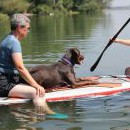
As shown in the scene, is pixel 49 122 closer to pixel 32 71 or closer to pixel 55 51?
pixel 32 71

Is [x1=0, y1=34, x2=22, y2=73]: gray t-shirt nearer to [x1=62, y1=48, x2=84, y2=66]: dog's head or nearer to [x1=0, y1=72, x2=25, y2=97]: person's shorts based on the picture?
[x1=0, y1=72, x2=25, y2=97]: person's shorts

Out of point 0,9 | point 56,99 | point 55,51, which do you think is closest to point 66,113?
point 56,99

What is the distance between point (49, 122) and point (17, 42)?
149 centimetres

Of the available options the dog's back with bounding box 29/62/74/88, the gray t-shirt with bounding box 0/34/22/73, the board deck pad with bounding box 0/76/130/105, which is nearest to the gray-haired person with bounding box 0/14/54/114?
the gray t-shirt with bounding box 0/34/22/73

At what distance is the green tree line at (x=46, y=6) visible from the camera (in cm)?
7819

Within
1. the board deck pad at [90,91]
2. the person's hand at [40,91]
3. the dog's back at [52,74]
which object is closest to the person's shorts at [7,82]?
the board deck pad at [90,91]

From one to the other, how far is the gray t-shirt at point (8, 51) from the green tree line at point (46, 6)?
226 ft

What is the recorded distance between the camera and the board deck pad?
348 inches

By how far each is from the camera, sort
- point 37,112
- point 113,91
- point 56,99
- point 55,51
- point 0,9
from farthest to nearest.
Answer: point 0,9 → point 55,51 → point 113,91 → point 56,99 → point 37,112

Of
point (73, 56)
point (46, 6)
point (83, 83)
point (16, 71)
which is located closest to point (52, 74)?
point (73, 56)

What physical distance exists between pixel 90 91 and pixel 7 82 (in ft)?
5.89

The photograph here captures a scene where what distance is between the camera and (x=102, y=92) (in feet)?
30.9

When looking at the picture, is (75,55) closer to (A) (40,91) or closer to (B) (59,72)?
(B) (59,72)

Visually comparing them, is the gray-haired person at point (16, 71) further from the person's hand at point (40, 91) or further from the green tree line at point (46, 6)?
the green tree line at point (46, 6)
